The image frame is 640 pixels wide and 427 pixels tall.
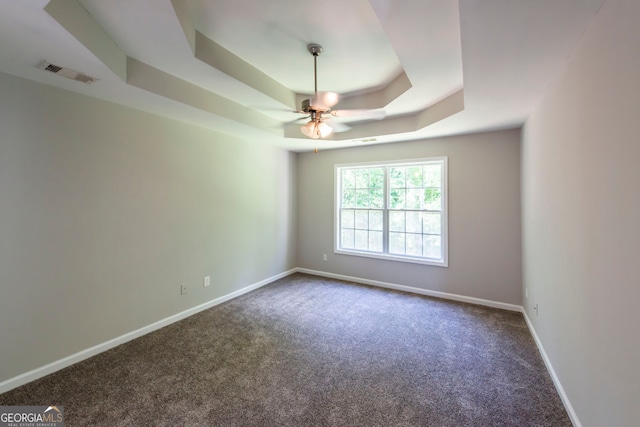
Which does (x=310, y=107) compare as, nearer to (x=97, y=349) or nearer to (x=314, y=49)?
(x=314, y=49)

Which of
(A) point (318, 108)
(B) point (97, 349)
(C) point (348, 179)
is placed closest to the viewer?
(A) point (318, 108)

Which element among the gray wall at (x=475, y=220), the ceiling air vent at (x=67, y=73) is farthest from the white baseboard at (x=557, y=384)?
the ceiling air vent at (x=67, y=73)

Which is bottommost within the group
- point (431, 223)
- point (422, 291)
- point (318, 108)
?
point (422, 291)

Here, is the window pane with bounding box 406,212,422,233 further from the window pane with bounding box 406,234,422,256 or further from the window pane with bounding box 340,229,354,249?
the window pane with bounding box 340,229,354,249

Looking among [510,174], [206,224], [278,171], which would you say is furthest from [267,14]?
[510,174]

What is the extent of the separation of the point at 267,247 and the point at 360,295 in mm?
1785

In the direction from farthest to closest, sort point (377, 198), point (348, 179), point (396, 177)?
1. point (348, 179)
2. point (377, 198)
3. point (396, 177)

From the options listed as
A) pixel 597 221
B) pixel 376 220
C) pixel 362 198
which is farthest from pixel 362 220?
pixel 597 221

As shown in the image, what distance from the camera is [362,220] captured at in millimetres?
5016

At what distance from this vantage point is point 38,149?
2.28 meters

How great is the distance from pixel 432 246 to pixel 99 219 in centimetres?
426

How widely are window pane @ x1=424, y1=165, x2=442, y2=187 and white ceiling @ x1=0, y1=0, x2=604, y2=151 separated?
0.89 meters

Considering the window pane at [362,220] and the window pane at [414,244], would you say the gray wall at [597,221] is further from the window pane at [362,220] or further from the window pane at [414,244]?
the window pane at [362,220]

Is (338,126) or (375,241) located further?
(375,241)
